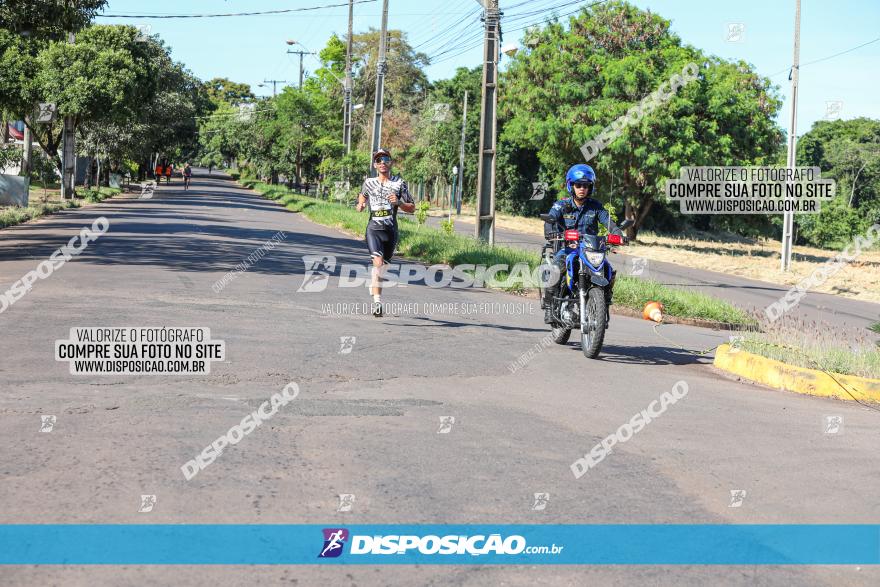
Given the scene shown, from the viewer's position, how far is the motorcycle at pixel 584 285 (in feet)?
31.4

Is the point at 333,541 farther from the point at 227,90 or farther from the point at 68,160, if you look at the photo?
the point at 227,90

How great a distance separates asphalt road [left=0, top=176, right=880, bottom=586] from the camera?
4.30 meters

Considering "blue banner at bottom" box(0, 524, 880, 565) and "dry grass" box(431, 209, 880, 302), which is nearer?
"blue banner at bottom" box(0, 524, 880, 565)

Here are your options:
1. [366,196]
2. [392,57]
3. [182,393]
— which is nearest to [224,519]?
[182,393]

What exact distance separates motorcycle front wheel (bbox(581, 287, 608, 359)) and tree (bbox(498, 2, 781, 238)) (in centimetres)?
3315

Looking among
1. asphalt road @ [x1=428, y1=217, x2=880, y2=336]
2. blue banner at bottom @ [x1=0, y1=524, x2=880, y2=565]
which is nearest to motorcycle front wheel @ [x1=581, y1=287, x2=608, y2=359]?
blue banner at bottom @ [x1=0, y1=524, x2=880, y2=565]

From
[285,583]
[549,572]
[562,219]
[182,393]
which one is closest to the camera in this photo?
[285,583]

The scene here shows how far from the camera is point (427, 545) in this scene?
4.16 meters

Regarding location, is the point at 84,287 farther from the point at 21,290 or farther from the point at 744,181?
the point at 744,181

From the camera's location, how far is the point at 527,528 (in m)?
4.43

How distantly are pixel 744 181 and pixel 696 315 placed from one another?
99.9 ft

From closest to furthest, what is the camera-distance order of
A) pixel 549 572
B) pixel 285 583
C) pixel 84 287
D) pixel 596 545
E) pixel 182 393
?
pixel 285 583, pixel 549 572, pixel 596 545, pixel 182 393, pixel 84 287

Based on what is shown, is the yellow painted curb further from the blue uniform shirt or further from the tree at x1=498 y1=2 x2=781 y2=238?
the tree at x1=498 y1=2 x2=781 y2=238

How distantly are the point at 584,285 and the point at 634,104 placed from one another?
119 ft
